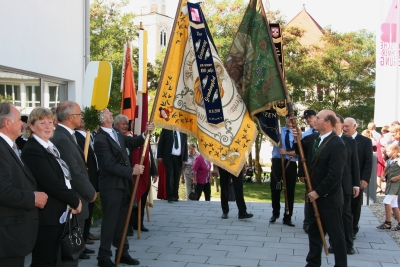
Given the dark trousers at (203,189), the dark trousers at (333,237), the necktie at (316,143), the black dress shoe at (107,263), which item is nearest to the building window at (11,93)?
the black dress shoe at (107,263)

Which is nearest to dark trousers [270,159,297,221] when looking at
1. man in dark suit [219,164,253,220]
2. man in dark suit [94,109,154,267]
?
man in dark suit [219,164,253,220]

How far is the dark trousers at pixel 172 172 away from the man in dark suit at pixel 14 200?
6.80 m

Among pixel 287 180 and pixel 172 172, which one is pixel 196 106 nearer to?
pixel 287 180

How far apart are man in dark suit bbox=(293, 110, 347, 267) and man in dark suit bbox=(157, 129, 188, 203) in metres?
5.37

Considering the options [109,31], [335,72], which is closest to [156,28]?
[109,31]

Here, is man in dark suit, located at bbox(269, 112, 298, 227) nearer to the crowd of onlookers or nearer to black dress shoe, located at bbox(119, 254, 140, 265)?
the crowd of onlookers

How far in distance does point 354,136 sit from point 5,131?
5.38 meters

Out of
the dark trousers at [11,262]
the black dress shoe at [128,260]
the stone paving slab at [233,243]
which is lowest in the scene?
the stone paving slab at [233,243]

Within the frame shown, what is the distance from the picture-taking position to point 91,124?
5.42 meters

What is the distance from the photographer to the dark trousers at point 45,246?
4.14m

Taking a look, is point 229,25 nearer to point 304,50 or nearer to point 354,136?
point 304,50

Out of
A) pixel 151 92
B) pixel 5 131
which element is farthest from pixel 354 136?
pixel 151 92

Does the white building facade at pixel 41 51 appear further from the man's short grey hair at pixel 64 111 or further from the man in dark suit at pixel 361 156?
the man in dark suit at pixel 361 156

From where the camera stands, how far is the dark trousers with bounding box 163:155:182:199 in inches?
419
